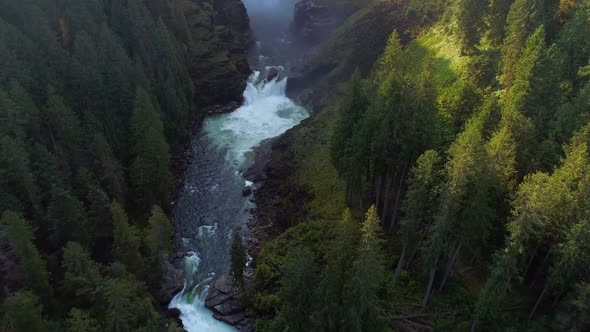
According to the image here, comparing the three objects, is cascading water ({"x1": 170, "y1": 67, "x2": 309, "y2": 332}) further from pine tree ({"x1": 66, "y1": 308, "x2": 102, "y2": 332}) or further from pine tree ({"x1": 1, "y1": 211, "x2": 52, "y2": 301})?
pine tree ({"x1": 1, "y1": 211, "x2": 52, "y2": 301})

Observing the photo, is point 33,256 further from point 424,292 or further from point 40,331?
point 424,292

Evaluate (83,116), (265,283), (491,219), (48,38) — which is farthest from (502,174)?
(48,38)

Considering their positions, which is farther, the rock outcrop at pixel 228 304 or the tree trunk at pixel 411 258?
the rock outcrop at pixel 228 304

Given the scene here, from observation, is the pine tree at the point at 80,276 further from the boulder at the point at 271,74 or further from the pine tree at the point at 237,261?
the boulder at the point at 271,74

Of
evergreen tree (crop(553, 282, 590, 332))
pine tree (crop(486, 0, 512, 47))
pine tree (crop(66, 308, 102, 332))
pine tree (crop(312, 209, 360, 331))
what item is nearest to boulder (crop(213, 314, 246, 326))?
pine tree (crop(66, 308, 102, 332))

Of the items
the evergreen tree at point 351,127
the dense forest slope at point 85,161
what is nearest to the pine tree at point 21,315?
the dense forest slope at point 85,161

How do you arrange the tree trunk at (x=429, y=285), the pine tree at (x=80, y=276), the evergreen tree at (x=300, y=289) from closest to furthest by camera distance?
the evergreen tree at (x=300, y=289) < the pine tree at (x=80, y=276) < the tree trunk at (x=429, y=285)
